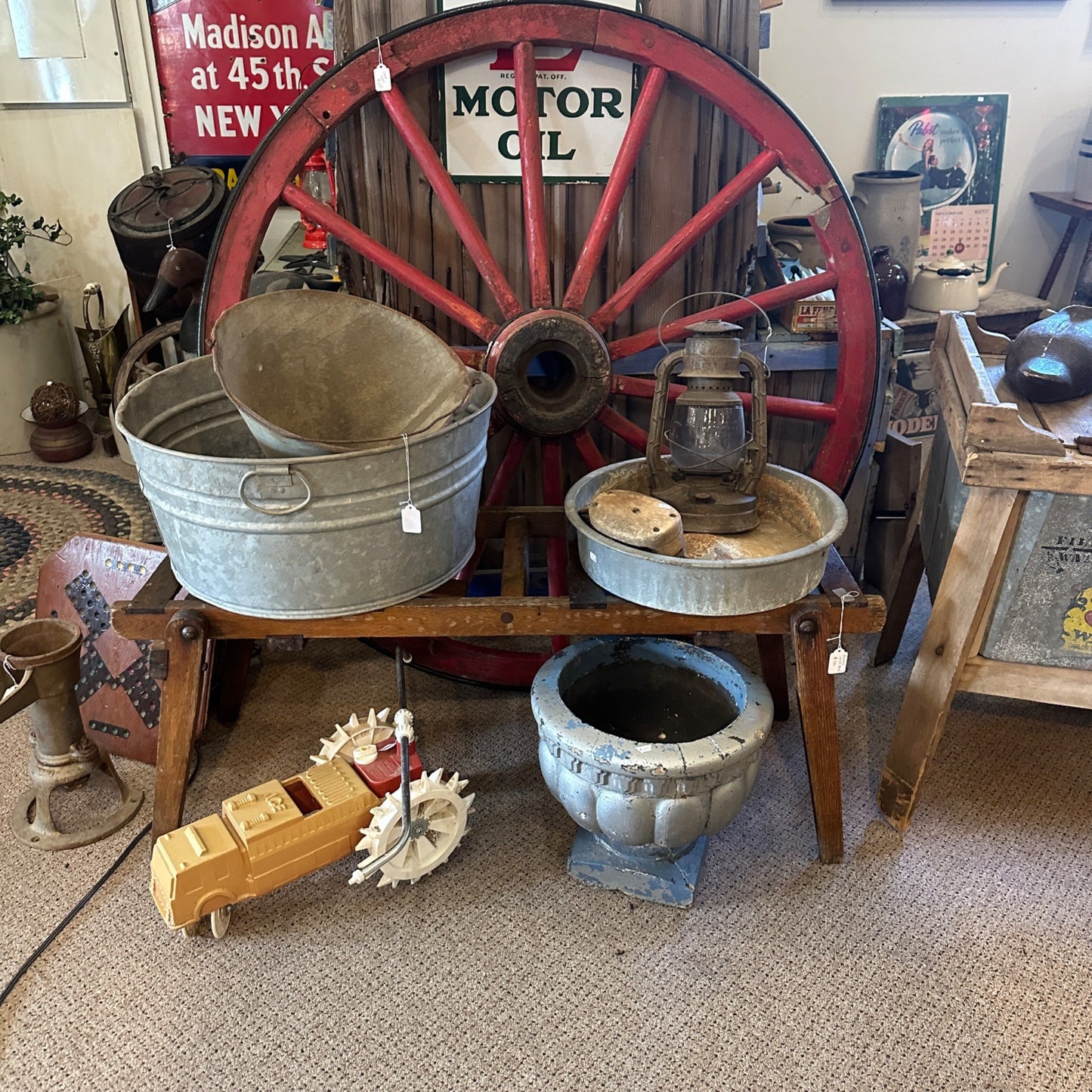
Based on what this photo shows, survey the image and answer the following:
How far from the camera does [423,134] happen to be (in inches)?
77.1

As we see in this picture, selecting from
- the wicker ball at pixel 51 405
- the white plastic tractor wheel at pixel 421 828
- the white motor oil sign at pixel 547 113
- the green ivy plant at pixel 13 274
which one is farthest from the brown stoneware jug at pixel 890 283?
the green ivy plant at pixel 13 274

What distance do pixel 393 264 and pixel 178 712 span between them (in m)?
1.00

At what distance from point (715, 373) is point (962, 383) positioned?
0.58 metres

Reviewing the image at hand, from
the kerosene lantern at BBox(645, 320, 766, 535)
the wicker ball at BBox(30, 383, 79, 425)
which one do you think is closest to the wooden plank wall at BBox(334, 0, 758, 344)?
the kerosene lantern at BBox(645, 320, 766, 535)

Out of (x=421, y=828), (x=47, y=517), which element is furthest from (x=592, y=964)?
(x=47, y=517)

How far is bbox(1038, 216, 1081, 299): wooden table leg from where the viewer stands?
11.2 feet

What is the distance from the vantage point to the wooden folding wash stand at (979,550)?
156 centimetres

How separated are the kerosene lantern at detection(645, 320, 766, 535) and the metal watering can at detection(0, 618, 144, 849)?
119 cm

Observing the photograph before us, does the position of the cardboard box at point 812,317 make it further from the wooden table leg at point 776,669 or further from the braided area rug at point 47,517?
the braided area rug at point 47,517

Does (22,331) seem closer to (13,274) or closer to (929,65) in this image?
(13,274)

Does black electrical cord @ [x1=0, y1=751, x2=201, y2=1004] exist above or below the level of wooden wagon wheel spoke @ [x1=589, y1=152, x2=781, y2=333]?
below

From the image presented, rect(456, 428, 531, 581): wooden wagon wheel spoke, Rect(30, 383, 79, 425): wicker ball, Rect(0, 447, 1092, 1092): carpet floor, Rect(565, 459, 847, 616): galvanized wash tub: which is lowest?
Rect(0, 447, 1092, 1092): carpet floor

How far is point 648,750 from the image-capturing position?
1.54m

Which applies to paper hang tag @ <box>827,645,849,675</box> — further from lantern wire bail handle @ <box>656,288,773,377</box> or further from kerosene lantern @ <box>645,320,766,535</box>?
lantern wire bail handle @ <box>656,288,773,377</box>
